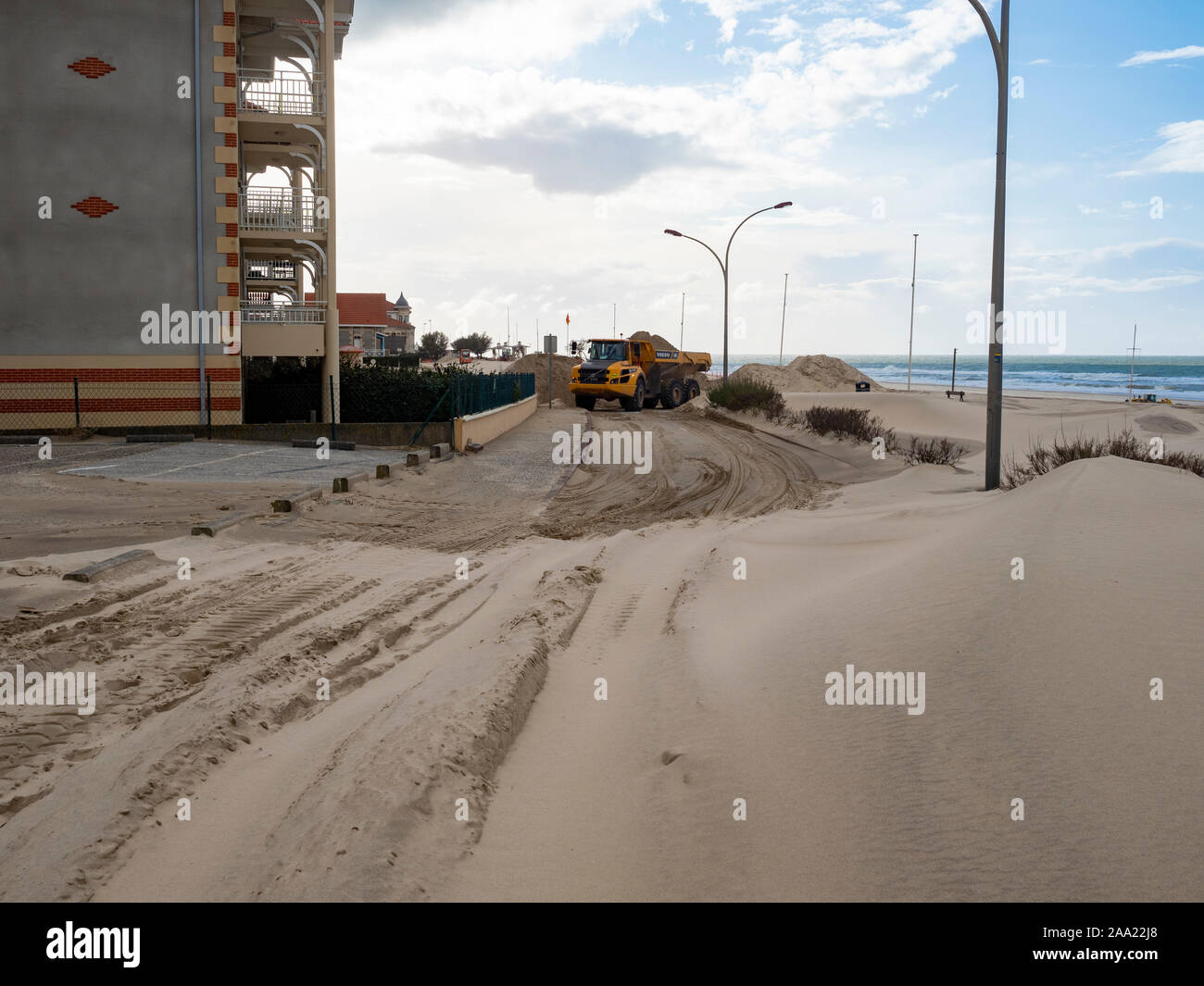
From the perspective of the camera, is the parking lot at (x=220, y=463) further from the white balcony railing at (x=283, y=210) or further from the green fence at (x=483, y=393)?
the white balcony railing at (x=283, y=210)

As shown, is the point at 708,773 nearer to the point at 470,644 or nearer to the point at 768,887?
the point at 768,887

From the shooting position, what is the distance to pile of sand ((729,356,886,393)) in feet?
213

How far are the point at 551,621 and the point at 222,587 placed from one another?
299cm

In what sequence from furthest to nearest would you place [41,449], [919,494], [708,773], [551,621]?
[41,449]
[919,494]
[551,621]
[708,773]

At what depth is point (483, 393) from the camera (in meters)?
26.0

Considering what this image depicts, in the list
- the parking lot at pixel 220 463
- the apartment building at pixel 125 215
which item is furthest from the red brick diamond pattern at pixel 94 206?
the parking lot at pixel 220 463

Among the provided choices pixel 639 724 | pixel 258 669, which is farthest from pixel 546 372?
pixel 639 724

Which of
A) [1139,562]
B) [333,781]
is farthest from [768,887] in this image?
[1139,562]

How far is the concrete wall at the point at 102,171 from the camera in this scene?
23.4 m

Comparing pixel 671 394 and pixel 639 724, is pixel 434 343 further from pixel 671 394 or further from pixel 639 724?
pixel 639 724

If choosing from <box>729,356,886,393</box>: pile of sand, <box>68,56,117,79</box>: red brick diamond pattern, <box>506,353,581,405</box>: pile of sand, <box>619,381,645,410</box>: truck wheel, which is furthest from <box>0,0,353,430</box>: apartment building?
<box>729,356,886,393</box>: pile of sand

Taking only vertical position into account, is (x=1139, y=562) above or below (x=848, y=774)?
above

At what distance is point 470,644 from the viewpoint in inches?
268

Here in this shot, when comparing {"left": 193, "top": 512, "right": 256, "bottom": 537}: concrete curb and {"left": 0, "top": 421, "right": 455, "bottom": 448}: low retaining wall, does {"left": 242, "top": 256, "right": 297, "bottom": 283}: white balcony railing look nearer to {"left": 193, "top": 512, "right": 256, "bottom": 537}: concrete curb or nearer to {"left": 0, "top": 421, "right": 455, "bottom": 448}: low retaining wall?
{"left": 0, "top": 421, "right": 455, "bottom": 448}: low retaining wall
